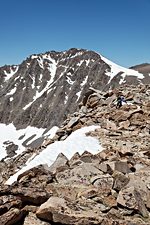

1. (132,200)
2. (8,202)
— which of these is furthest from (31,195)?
Answer: (132,200)

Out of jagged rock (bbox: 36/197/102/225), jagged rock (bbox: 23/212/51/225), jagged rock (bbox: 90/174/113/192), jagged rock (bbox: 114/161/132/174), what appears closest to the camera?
jagged rock (bbox: 36/197/102/225)

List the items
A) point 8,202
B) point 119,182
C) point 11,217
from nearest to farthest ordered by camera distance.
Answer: point 11,217 < point 8,202 < point 119,182

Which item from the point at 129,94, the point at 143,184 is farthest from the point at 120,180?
the point at 129,94

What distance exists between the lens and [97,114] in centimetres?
2948

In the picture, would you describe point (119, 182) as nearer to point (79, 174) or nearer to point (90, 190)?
point (90, 190)

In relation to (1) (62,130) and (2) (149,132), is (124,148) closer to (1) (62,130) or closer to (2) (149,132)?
(2) (149,132)

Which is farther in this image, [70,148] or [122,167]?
[70,148]

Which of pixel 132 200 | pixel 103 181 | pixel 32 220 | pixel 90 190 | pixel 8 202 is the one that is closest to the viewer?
pixel 32 220

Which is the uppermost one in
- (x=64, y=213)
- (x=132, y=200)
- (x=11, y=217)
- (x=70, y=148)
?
(x=70, y=148)

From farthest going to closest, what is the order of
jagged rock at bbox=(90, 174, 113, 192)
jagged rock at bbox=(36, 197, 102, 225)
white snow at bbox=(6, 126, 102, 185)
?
white snow at bbox=(6, 126, 102, 185) → jagged rock at bbox=(90, 174, 113, 192) → jagged rock at bbox=(36, 197, 102, 225)

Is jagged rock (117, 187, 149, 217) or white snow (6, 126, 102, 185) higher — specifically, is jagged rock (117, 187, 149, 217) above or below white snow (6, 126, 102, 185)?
below

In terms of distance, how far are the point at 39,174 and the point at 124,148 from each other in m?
6.63

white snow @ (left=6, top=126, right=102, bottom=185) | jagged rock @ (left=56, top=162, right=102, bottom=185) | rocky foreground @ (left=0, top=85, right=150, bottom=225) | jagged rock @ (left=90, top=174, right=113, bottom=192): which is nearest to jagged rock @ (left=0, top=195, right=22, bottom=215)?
rocky foreground @ (left=0, top=85, right=150, bottom=225)

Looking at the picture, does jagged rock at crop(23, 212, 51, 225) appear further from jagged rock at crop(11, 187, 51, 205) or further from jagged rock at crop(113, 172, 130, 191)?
jagged rock at crop(113, 172, 130, 191)
